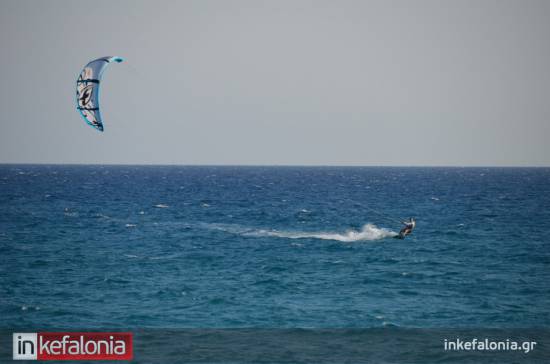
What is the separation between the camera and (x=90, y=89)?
37.7 metres

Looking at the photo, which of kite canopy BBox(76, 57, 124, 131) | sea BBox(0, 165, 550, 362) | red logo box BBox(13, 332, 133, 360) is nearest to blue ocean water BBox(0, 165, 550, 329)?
sea BBox(0, 165, 550, 362)

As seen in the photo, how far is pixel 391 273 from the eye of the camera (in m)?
47.1

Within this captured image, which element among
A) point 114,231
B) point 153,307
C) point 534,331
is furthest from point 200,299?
point 114,231

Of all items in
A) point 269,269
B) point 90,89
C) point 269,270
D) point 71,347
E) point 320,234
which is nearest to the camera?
point 71,347

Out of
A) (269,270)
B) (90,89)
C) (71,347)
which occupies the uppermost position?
(90,89)

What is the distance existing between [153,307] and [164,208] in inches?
2344

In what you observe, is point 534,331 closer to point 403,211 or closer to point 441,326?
point 441,326

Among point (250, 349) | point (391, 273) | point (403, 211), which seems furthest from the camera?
point (403, 211)

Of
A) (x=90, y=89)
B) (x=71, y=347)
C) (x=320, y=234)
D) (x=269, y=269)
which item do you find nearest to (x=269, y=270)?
(x=269, y=269)

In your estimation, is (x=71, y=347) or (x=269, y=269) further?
(x=269, y=269)

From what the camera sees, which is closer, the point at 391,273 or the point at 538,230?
the point at 391,273

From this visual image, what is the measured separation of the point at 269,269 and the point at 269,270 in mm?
345

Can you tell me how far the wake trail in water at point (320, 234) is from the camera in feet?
213

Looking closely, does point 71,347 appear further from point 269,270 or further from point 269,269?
point 269,269
